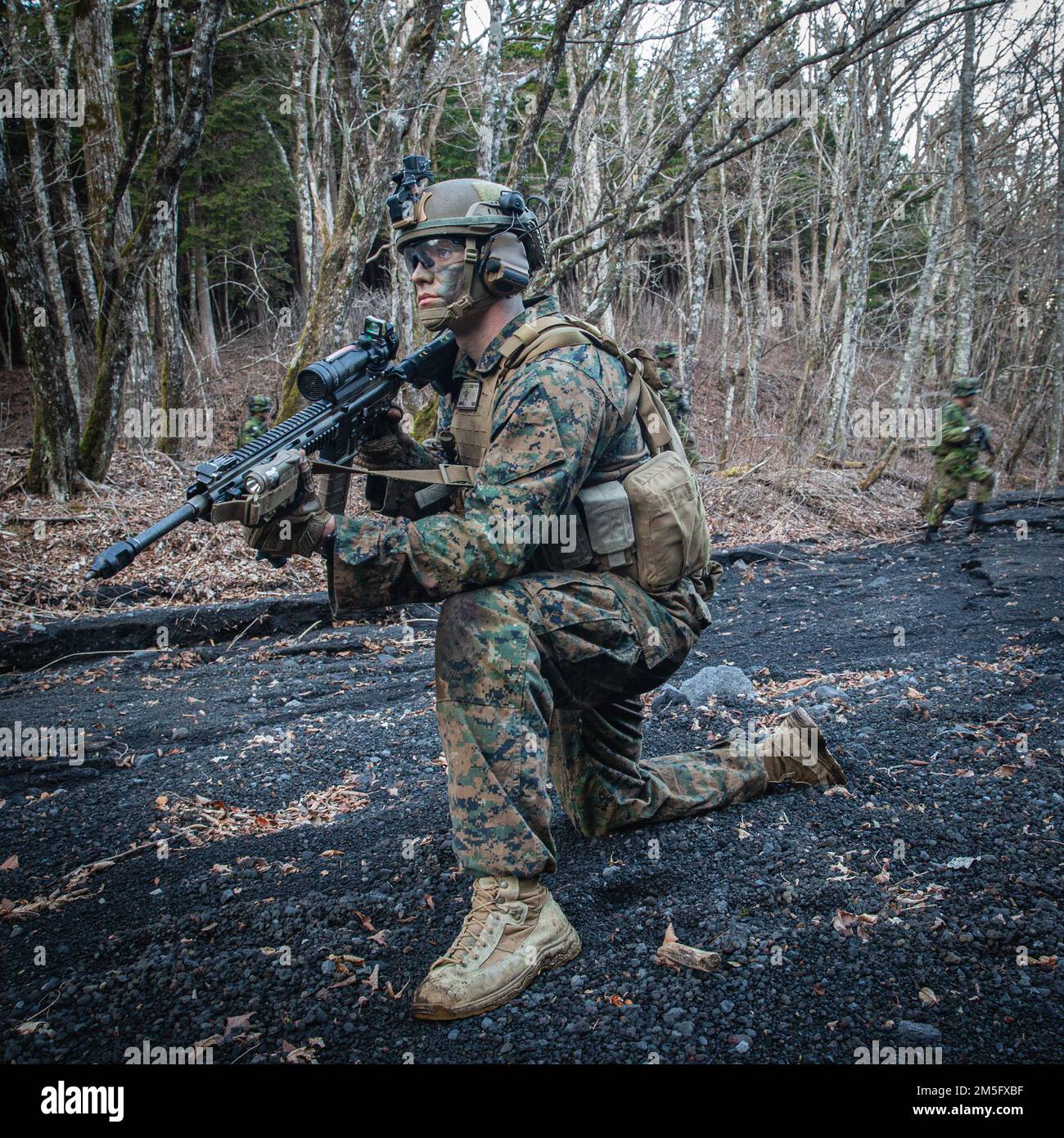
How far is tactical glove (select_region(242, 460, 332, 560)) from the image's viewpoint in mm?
2322

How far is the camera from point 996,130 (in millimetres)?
19859

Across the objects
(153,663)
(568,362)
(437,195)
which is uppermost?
(437,195)

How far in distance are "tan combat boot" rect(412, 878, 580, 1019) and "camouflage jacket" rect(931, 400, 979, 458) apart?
10.1 metres

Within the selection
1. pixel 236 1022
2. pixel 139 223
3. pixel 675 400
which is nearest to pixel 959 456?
pixel 675 400

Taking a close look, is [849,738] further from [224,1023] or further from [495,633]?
[224,1023]

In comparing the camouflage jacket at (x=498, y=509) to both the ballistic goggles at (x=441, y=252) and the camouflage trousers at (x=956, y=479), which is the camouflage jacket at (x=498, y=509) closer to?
the ballistic goggles at (x=441, y=252)

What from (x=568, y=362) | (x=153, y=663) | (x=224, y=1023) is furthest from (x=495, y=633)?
(x=153, y=663)

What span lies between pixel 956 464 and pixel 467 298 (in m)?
9.66

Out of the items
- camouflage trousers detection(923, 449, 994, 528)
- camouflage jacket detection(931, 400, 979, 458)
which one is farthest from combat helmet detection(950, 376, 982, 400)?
camouflage trousers detection(923, 449, 994, 528)

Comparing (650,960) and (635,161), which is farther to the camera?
(635,161)

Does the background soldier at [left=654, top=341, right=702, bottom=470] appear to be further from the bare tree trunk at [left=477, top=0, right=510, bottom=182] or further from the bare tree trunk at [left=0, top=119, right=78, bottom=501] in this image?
the bare tree trunk at [left=0, top=119, right=78, bottom=501]

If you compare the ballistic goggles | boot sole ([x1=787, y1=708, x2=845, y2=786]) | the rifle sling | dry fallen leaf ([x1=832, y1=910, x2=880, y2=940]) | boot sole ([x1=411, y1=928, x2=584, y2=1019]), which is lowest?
boot sole ([x1=411, y1=928, x2=584, y2=1019])

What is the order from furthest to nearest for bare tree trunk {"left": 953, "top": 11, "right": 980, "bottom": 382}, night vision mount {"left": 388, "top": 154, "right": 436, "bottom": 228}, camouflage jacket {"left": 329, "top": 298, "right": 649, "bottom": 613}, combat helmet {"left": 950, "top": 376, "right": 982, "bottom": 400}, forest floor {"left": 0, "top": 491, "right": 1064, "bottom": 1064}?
bare tree trunk {"left": 953, "top": 11, "right": 980, "bottom": 382} < combat helmet {"left": 950, "top": 376, "right": 982, "bottom": 400} < night vision mount {"left": 388, "top": 154, "right": 436, "bottom": 228} < camouflage jacket {"left": 329, "top": 298, "right": 649, "bottom": 613} < forest floor {"left": 0, "top": 491, "right": 1064, "bottom": 1064}
